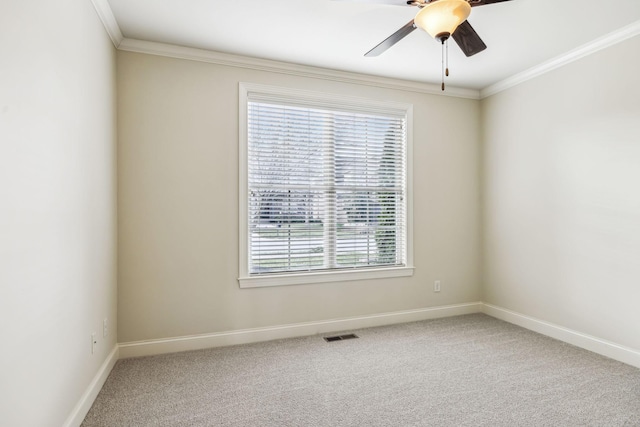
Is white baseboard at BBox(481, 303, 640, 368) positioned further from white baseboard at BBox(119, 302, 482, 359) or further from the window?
the window

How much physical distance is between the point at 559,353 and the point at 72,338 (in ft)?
11.8

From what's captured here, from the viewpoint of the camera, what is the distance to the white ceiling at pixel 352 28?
7.77 feet

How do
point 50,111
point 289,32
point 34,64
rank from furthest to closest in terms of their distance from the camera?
point 289,32, point 50,111, point 34,64

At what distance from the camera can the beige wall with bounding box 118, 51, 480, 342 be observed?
2865 mm

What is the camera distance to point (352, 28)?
266 cm

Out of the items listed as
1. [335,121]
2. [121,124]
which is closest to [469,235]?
[335,121]

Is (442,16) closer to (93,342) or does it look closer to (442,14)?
(442,14)

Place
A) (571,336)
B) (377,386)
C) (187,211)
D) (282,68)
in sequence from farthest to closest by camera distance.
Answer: (282,68), (571,336), (187,211), (377,386)

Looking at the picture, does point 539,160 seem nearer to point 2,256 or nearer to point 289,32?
point 289,32

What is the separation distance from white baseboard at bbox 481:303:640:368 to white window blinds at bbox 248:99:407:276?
49.5 inches

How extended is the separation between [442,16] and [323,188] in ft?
6.51

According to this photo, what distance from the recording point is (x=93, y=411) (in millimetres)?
2088

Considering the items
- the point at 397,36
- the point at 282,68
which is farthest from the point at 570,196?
the point at 282,68

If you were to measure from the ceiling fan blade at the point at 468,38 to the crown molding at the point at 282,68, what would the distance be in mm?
1433
